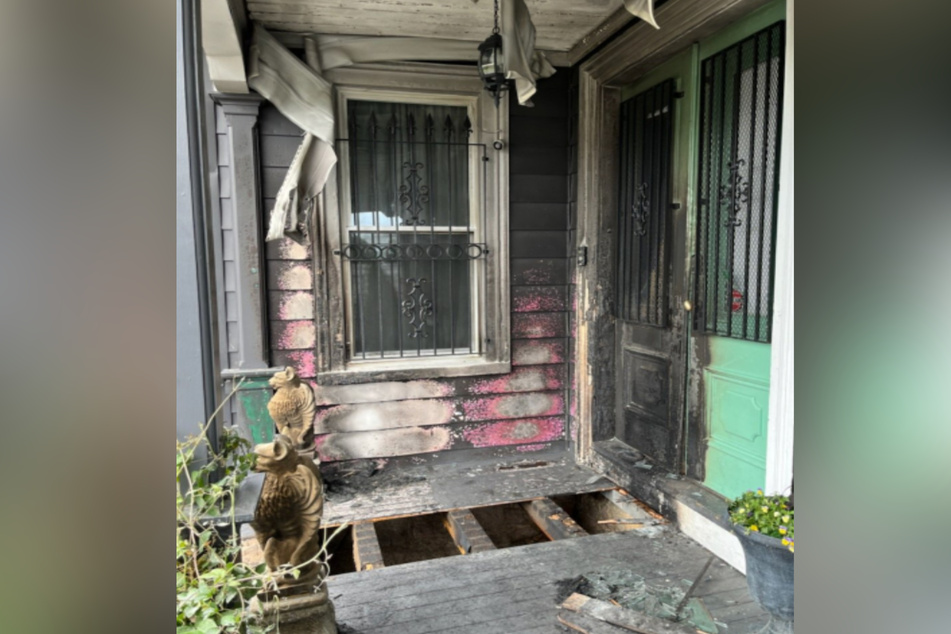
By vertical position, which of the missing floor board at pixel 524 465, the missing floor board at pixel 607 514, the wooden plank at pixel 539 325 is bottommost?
the missing floor board at pixel 607 514

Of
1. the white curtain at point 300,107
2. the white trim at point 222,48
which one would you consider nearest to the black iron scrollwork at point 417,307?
the white curtain at point 300,107

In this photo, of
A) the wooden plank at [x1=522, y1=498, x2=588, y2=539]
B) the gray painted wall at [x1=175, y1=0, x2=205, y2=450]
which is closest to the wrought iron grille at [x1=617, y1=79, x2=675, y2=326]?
the wooden plank at [x1=522, y1=498, x2=588, y2=539]

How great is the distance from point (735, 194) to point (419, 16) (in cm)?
206

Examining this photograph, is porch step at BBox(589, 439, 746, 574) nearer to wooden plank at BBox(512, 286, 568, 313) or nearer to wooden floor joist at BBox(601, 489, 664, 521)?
wooden floor joist at BBox(601, 489, 664, 521)

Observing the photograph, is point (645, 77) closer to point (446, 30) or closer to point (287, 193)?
point (446, 30)

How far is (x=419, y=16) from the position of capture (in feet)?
10.6

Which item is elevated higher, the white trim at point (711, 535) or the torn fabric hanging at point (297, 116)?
the torn fabric hanging at point (297, 116)

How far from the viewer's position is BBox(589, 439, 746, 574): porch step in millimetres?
2568

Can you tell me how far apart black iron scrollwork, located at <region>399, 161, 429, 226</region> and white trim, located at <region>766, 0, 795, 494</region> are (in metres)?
2.25

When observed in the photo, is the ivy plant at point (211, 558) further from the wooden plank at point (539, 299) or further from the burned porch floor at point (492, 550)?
the wooden plank at point (539, 299)

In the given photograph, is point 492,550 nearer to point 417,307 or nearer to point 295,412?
point 295,412

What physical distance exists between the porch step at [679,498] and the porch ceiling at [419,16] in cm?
267

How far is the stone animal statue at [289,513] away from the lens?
1.82 meters

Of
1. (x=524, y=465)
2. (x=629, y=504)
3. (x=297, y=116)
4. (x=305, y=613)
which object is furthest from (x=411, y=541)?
(x=297, y=116)
